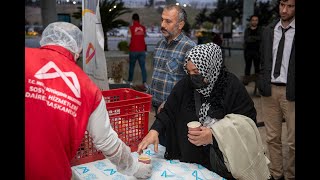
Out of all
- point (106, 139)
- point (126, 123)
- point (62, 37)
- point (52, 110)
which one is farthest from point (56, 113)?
point (126, 123)

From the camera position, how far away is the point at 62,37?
5.72 feet

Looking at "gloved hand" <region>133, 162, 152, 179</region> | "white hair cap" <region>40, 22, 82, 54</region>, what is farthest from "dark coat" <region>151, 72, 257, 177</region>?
"white hair cap" <region>40, 22, 82, 54</region>

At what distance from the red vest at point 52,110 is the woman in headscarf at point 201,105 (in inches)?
26.1

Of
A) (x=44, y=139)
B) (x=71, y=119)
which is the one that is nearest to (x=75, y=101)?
(x=71, y=119)

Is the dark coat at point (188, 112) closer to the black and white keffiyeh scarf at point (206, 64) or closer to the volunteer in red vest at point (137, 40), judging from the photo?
the black and white keffiyeh scarf at point (206, 64)

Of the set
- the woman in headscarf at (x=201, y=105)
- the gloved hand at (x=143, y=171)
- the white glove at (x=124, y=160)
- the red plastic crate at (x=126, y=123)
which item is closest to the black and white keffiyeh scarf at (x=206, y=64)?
the woman in headscarf at (x=201, y=105)

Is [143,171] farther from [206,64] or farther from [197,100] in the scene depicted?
[206,64]

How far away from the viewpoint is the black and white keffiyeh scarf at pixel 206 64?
7.23ft

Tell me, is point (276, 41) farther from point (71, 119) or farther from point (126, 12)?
point (126, 12)

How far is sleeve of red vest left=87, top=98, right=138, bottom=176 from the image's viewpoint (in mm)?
1586

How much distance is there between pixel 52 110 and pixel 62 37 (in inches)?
17.0

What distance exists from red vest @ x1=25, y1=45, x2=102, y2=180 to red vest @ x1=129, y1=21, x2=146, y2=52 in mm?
7343

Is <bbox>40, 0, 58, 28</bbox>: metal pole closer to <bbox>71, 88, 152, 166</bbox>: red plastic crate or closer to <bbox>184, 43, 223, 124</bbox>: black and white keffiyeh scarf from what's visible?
<bbox>71, 88, 152, 166</bbox>: red plastic crate

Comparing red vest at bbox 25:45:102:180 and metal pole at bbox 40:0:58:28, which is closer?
red vest at bbox 25:45:102:180
